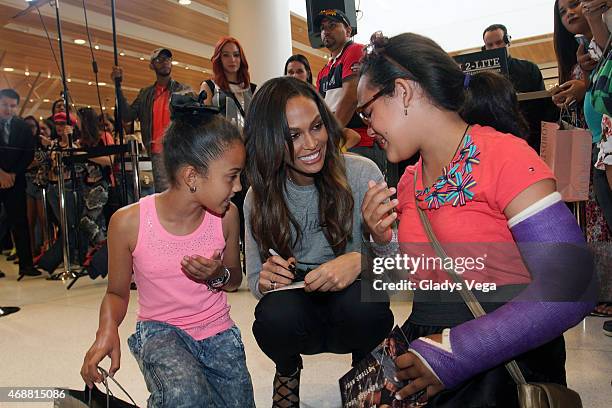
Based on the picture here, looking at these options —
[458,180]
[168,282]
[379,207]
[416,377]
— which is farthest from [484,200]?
[168,282]

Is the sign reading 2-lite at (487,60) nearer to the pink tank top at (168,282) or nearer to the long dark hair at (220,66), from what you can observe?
the long dark hair at (220,66)

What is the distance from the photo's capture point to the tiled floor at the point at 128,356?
5.16ft

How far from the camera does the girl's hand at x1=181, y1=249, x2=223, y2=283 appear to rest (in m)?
1.22

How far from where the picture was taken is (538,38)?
22.6 feet

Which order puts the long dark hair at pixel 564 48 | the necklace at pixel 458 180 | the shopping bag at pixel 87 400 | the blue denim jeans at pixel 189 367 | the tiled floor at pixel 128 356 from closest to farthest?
the necklace at pixel 458 180 < the shopping bag at pixel 87 400 < the blue denim jeans at pixel 189 367 < the tiled floor at pixel 128 356 < the long dark hair at pixel 564 48

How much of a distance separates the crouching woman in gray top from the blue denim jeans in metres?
0.09

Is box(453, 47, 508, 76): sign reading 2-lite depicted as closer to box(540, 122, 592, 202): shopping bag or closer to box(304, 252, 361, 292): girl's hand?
box(540, 122, 592, 202): shopping bag

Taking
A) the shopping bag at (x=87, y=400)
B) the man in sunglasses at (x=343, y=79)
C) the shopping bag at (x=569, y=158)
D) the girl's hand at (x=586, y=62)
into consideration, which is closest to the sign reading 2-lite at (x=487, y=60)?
the girl's hand at (x=586, y=62)

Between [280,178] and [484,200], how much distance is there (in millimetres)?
668

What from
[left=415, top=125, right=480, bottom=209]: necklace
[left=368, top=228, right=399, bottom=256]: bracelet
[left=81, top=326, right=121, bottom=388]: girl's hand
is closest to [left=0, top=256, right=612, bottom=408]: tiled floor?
[left=81, top=326, right=121, bottom=388]: girl's hand

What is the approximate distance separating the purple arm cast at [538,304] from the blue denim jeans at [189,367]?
0.59m

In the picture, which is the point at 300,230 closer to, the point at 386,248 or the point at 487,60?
the point at 386,248

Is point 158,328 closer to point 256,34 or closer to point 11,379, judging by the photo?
point 11,379

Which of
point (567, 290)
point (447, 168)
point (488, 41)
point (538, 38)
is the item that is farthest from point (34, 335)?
point (538, 38)
